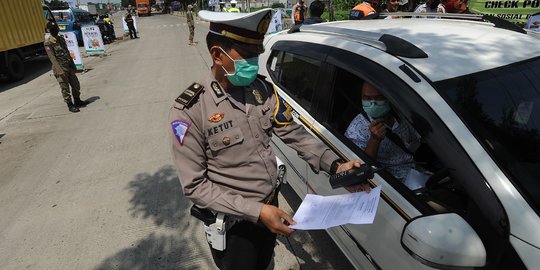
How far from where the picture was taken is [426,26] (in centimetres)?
244

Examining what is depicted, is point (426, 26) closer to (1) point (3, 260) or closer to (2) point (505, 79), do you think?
(2) point (505, 79)

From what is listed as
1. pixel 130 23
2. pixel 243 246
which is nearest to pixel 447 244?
pixel 243 246

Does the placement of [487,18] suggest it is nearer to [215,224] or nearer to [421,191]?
[421,191]

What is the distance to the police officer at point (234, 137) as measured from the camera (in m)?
1.41

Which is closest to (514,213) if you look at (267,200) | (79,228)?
(267,200)

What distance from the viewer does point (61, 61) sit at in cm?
665

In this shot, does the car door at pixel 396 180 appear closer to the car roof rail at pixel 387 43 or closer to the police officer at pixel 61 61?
the car roof rail at pixel 387 43

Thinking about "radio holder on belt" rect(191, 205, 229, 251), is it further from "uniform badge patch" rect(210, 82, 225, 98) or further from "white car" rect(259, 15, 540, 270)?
"white car" rect(259, 15, 540, 270)

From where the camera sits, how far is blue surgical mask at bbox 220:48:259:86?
147 centimetres

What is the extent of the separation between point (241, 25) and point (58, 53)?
21.8 feet

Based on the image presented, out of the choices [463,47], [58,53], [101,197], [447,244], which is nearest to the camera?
[447,244]

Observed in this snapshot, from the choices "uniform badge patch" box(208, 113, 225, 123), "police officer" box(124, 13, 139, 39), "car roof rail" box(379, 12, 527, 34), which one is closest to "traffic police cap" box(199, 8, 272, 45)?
"uniform badge patch" box(208, 113, 225, 123)

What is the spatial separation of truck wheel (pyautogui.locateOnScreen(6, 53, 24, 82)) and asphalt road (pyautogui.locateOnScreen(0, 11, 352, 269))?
3507 millimetres

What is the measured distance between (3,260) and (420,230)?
133 inches
